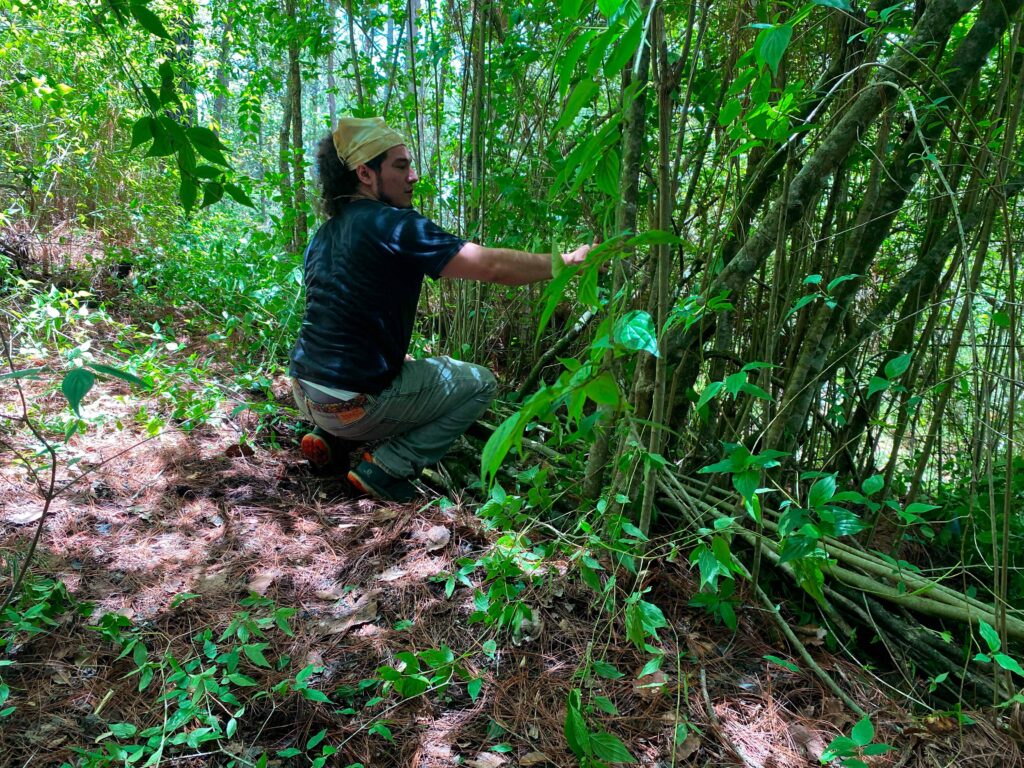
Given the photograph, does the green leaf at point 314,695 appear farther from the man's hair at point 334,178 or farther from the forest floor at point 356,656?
the man's hair at point 334,178

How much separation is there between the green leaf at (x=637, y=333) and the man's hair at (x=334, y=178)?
204 cm

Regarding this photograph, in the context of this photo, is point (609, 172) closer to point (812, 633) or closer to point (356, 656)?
point (356, 656)

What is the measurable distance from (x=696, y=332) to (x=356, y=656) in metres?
1.40

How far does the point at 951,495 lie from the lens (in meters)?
2.65

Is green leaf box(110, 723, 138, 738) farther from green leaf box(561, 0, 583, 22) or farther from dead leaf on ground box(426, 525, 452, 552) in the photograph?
green leaf box(561, 0, 583, 22)

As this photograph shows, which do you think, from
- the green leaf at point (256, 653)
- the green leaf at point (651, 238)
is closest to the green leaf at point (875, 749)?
the green leaf at point (651, 238)

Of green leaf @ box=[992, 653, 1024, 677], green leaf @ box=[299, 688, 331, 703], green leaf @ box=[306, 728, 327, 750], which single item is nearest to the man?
green leaf @ box=[299, 688, 331, 703]

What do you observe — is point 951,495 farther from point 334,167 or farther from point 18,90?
point 18,90

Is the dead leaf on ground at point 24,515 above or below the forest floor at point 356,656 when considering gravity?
above

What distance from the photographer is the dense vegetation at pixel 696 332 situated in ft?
4.30

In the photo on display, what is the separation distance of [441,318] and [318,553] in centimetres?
163

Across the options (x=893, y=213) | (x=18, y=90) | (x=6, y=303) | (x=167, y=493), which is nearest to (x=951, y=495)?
(x=893, y=213)

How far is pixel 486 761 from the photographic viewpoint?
1.42 metres

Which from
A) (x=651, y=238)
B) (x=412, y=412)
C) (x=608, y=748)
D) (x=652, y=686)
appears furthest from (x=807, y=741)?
(x=412, y=412)
